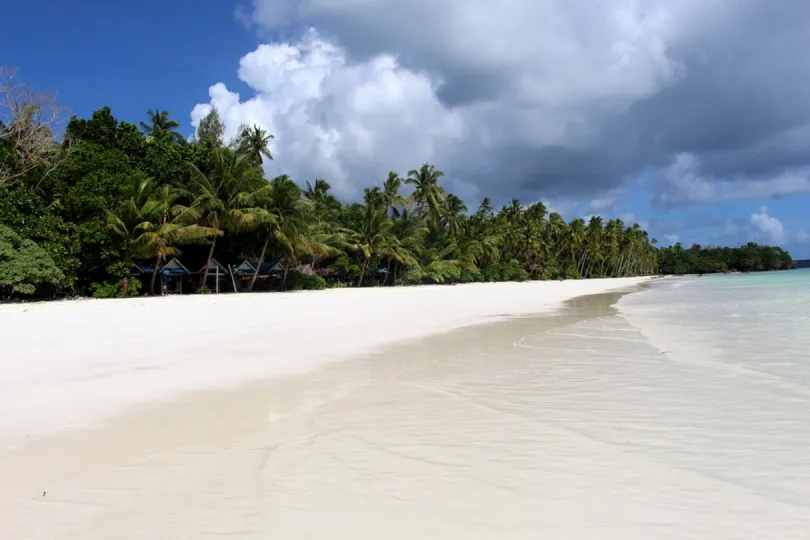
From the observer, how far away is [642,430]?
15.2ft

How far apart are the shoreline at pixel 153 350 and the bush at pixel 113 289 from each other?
858 centimetres

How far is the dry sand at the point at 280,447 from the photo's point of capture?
121 inches

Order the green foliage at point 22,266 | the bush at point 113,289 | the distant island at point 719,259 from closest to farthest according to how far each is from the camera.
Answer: the green foliage at point 22,266
the bush at point 113,289
the distant island at point 719,259

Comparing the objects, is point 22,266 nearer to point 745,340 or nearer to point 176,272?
point 176,272

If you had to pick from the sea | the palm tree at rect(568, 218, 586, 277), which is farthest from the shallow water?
the palm tree at rect(568, 218, 586, 277)

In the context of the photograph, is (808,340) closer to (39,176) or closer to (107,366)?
(107,366)

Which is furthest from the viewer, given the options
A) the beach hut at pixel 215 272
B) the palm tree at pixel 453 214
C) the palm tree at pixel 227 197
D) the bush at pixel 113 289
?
the palm tree at pixel 453 214

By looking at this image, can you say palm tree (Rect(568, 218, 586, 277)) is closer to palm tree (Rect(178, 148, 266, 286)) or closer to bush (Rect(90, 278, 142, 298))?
palm tree (Rect(178, 148, 266, 286))

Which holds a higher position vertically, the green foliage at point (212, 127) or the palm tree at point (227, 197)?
the green foliage at point (212, 127)

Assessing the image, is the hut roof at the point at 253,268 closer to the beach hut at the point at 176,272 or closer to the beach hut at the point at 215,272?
the beach hut at the point at 215,272

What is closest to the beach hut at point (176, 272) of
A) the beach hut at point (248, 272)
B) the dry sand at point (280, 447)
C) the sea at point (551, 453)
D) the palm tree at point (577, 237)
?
the beach hut at point (248, 272)

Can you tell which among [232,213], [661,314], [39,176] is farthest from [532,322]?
[39,176]

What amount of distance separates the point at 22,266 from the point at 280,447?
21.5 meters

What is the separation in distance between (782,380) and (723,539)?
4901 mm
